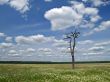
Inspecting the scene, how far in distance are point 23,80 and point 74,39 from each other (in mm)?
58903

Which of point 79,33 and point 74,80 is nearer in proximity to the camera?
point 74,80

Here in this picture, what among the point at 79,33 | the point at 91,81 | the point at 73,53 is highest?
the point at 79,33

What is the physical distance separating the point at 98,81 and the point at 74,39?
57434 mm

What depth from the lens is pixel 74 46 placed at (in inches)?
3108

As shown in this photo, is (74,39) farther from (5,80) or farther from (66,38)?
(5,80)

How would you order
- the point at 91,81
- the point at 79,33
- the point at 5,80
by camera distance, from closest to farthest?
the point at 5,80 < the point at 91,81 < the point at 79,33

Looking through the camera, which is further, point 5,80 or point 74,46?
point 74,46

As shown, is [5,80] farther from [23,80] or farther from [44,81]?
[44,81]

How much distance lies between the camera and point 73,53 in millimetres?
80000

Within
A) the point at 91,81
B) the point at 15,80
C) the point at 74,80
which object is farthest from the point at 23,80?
the point at 91,81

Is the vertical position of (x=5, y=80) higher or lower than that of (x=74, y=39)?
lower

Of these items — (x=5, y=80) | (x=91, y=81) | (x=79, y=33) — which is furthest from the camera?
(x=79, y=33)

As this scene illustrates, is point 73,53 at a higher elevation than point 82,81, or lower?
higher

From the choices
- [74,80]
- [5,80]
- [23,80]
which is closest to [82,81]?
[74,80]
